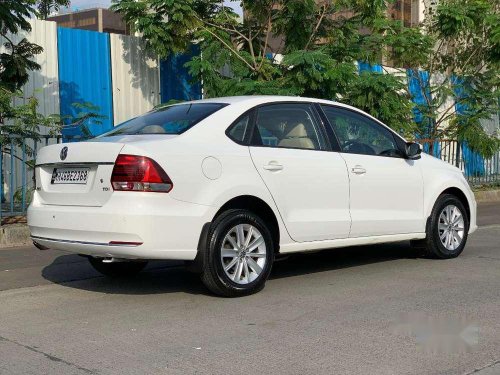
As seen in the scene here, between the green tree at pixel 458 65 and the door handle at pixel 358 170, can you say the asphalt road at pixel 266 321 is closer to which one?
the door handle at pixel 358 170

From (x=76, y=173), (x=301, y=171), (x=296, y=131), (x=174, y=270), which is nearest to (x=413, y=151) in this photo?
(x=296, y=131)

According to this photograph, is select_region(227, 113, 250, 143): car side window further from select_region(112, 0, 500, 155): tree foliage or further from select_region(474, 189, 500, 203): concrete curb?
select_region(474, 189, 500, 203): concrete curb

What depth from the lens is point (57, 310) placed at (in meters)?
5.62

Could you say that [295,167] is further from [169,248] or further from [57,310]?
[57,310]

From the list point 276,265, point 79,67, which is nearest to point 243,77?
point 79,67

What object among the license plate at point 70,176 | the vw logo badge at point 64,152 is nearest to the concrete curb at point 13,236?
the license plate at point 70,176

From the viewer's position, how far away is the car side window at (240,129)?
6.01m

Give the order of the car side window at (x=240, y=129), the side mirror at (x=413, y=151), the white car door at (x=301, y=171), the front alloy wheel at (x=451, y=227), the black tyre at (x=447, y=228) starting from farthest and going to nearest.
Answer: the front alloy wheel at (x=451, y=227) < the black tyre at (x=447, y=228) < the side mirror at (x=413, y=151) < the white car door at (x=301, y=171) < the car side window at (x=240, y=129)

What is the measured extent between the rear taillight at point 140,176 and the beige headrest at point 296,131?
152cm

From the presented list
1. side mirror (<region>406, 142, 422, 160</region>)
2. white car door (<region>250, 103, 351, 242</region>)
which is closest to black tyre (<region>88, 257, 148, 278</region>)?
white car door (<region>250, 103, 351, 242</region>)

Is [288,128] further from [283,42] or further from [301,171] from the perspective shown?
[283,42]

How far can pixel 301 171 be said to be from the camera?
627 centimetres

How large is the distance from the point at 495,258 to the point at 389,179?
1.82m

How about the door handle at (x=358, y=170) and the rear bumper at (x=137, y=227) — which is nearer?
the rear bumper at (x=137, y=227)
